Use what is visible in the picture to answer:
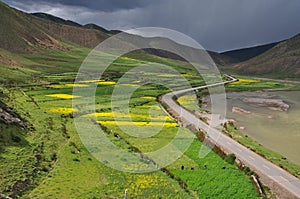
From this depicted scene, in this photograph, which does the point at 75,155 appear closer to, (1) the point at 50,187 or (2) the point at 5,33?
(1) the point at 50,187

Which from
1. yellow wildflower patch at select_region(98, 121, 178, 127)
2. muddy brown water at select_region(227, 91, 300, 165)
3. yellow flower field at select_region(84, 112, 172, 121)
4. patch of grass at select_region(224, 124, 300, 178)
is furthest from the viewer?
yellow flower field at select_region(84, 112, 172, 121)

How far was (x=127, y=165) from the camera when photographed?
111ft

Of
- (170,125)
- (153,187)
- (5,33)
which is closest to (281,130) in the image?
(170,125)

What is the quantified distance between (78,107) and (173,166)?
36302mm

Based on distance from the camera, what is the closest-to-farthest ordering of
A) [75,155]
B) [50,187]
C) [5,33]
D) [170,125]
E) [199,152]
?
[50,187] < [75,155] < [199,152] < [170,125] < [5,33]

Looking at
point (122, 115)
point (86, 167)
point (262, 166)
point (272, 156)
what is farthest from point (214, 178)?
point (122, 115)

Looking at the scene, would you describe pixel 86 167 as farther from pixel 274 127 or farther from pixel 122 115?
pixel 274 127

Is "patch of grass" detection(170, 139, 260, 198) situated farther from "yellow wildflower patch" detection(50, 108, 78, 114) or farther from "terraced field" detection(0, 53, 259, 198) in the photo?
"yellow wildflower patch" detection(50, 108, 78, 114)

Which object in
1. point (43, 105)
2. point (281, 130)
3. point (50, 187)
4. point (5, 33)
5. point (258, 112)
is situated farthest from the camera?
point (5, 33)

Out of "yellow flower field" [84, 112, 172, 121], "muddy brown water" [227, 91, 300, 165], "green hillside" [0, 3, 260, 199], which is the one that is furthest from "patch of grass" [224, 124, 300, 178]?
"yellow flower field" [84, 112, 172, 121]

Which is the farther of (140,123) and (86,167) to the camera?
(140,123)

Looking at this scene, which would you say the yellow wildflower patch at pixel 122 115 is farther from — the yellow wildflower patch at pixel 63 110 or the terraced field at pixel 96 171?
the terraced field at pixel 96 171

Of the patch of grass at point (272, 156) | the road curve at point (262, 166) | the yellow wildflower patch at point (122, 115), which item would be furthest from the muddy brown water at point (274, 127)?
the yellow wildflower patch at point (122, 115)

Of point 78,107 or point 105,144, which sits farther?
point 78,107
